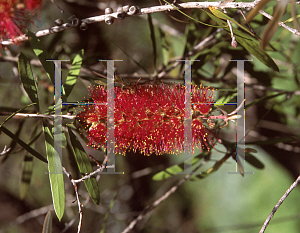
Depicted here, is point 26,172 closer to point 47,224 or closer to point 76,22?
point 47,224

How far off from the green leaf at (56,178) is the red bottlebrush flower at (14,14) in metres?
0.30

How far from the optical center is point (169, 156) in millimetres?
1525

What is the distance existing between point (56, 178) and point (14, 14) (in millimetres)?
441

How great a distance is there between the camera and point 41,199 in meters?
1.37

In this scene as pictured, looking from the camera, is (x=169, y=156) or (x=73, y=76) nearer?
(x=73, y=76)

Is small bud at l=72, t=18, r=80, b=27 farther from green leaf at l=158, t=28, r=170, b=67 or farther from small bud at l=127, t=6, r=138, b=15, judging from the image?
green leaf at l=158, t=28, r=170, b=67

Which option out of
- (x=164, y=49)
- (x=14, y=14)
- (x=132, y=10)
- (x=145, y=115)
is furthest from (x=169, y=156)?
(x=14, y=14)

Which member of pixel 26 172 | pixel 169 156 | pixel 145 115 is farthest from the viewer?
pixel 169 156

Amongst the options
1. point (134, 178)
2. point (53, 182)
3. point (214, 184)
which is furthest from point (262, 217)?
point (53, 182)

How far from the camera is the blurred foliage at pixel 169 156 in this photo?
953 mm

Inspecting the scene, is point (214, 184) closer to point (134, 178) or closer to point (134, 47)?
point (134, 178)

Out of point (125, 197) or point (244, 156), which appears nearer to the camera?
point (244, 156)

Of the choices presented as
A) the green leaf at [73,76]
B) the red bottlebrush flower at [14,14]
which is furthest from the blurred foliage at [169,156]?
the red bottlebrush flower at [14,14]

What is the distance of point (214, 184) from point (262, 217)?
12.9 inches
